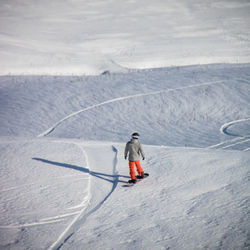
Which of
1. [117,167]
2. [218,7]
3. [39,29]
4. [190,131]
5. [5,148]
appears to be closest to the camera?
[117,167]

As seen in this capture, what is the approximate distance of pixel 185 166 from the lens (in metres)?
8.70

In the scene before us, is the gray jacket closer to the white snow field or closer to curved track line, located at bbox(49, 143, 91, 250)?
the white snow field

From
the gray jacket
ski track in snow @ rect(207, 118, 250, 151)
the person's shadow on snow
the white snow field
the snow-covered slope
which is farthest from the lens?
the snow-covered slope

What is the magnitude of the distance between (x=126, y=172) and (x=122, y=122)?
9.24m

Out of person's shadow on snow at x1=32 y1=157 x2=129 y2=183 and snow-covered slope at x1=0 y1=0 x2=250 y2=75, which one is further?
snow-covered slope at x1=0 y1=0 x2=250 y2=75

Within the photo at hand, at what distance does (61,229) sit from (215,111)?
583 inches

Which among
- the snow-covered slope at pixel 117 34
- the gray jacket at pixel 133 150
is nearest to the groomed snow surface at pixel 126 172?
the gray jacket at pixel 133 150

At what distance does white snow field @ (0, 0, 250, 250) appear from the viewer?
555cm

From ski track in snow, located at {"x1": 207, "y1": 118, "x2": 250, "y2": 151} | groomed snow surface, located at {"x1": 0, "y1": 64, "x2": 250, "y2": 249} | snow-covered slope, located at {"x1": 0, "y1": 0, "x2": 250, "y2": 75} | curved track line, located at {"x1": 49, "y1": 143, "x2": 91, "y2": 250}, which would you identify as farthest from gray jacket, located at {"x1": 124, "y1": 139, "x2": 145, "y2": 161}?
snow-covered slope, located at {"x1": 0, "y1": 0, "x2": 250, "y2": 75}

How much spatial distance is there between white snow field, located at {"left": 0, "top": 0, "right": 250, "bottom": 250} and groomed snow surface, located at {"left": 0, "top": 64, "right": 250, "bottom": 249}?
35 millimetres

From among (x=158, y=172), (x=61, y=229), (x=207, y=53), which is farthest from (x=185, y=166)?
(x=207, y=53)

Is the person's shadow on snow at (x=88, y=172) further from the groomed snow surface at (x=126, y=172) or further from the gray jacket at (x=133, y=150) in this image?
the gray jacket at (x=133, y=150)

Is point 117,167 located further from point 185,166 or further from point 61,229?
point 61,229

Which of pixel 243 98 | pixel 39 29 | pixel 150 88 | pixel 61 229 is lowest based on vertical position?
pixel 61 229
